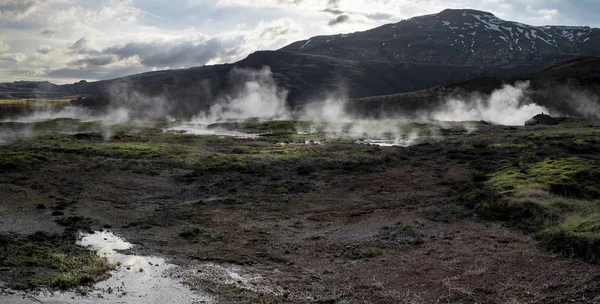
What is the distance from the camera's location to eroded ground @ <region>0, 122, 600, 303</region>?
15852 mm

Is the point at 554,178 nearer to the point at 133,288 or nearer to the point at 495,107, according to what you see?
the point at 133,288

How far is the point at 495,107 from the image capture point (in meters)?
129

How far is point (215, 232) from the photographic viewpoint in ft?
74.2

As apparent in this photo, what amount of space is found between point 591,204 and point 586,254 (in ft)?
29.2

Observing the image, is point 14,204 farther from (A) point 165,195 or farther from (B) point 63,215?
(A) point 165,195

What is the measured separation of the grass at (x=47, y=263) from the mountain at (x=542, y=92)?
13209cm

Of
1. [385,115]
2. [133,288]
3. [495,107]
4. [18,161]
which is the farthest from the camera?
[385,115]

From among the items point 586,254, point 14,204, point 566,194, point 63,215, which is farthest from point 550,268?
point 14,204

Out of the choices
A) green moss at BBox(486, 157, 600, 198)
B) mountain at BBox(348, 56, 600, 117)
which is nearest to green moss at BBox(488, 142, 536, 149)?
green moss at BBox(486, 157, 600, 198)

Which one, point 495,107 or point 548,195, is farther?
point 495,107

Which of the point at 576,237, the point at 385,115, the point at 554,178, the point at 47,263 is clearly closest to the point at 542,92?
the point at 385,115

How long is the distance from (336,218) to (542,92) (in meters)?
138

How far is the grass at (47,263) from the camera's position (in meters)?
15.1

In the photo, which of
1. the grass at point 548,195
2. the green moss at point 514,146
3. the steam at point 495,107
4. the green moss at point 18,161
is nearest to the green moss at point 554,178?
the grass at point 548,195
